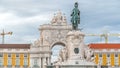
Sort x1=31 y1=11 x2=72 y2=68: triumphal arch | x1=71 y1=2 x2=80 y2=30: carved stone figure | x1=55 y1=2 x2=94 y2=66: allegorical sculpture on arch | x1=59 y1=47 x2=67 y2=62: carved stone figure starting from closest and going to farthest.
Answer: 1. x1=55 y1=2 x2=94 y2=66: allegorical sculpture on arch
2. x1=59 y1=47 x2=67 y2=62: carved stone figure
3. x1=71 y1=2 x2=80 y2=30: carved stone figure
4. x1=31 y1=11 x2=72 y2=68: triumphal arch

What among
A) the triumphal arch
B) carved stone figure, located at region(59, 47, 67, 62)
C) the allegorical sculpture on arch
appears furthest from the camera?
the triumphal arch

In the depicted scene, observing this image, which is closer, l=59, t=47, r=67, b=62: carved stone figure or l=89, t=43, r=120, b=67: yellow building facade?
l=59, t=47, r=67, b=62: carved stone figure

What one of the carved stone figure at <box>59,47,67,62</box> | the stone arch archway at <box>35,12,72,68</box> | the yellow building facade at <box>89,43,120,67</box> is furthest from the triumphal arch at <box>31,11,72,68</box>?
the carved stone figure at <box>59,47,67,62</box>

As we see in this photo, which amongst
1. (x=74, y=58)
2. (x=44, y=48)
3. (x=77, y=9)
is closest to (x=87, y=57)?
(x=74, y=58)

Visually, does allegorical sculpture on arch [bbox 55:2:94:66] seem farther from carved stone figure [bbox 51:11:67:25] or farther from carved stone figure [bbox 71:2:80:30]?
carved stone figure [bbox 51:11:67:25]

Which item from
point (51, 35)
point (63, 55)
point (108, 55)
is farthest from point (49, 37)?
point (63, 55)

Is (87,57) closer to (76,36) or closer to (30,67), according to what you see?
(76,36)

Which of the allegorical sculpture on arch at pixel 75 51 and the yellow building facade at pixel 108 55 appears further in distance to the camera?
the yellow building facade at pixel 108 55

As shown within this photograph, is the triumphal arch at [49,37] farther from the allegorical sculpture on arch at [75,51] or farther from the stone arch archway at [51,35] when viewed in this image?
the allegorical sculpture on arch at [75,51]

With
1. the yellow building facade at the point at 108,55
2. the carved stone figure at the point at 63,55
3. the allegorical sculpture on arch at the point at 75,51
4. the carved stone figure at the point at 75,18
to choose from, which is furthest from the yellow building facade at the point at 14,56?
the carved stone figure at the point at 75,18

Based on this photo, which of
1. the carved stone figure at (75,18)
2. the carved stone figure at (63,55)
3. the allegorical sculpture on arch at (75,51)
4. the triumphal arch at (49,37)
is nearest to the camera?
the allegorical sculpture on arch at (75,51)

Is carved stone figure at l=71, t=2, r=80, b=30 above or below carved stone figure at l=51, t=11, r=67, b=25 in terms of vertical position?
below

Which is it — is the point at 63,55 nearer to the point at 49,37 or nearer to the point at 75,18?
the point at 75,18

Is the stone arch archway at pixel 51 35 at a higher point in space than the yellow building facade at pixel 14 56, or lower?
higher
